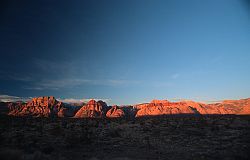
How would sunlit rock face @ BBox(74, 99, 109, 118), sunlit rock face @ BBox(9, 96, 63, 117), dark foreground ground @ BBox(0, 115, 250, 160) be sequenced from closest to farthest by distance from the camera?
dark foreground ground @ BBox(0, 115, 250, 160) → sunlit rock face @ BBox(74, 99, 109, 118) → sunlit rock face @ BBox(9, 96, 63, 117)

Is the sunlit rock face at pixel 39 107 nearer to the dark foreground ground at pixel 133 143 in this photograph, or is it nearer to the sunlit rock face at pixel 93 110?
the sunlit rock face at pixel 93 110

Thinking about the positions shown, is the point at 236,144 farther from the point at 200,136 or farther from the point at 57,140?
the point at 57,140

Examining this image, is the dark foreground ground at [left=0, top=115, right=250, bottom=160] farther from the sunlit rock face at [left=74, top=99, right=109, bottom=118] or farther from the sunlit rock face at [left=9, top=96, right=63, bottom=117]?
the sunlit rock face at [left=9, top=96, right=63, bottom=117]

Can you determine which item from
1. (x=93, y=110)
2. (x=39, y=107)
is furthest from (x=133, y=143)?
(x=39, y=107)

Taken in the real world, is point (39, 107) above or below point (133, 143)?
above

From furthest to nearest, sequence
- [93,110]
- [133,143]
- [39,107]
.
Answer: [39,107] < [93,110] < [133,143]

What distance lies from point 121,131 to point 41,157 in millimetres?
14291

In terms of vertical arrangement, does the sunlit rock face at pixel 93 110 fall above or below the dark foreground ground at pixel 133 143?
above

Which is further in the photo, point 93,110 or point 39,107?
point 39,107

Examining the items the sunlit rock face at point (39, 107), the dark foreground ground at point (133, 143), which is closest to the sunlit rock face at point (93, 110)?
the sunlit rock face at point (39, 107)

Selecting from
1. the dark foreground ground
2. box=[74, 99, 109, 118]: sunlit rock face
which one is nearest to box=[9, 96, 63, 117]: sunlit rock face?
box=[74, 99, 109, 118]: sunlit rock face

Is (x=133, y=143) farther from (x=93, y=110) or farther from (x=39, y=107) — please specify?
(x=39, y=107)

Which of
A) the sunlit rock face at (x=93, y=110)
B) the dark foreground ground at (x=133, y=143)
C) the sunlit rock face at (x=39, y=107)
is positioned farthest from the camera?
the sunlit rock face at (x=39, y=107)

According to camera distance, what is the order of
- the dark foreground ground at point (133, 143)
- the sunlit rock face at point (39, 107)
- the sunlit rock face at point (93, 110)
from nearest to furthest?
the dark foreground ground at point (133, 143), the sunlit rock face at point (93, 110), the sunlit rock face at point (39, 107)
